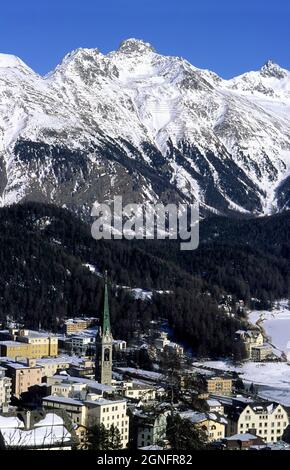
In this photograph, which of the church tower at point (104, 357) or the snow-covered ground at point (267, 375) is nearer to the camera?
the church tower at point (104, 357)

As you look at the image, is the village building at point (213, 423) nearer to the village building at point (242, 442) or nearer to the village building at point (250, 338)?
the village building at point (242, 442)

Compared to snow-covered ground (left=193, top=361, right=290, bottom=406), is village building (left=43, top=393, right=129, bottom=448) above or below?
above

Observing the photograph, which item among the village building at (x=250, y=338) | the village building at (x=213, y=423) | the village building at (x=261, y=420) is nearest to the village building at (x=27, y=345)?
the village building at (x=250, y=338)

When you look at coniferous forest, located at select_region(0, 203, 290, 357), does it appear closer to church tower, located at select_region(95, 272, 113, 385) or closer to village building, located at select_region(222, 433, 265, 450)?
church tower, located at select_region(95, 272, 113, 385)

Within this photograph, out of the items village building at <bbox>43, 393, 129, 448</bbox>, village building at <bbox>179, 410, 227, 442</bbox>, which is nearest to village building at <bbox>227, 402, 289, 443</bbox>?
village building at <bbox>179, 410, 227, 442</bbox>

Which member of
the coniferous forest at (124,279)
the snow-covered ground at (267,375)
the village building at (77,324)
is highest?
the coniferous forest at (124,279)
